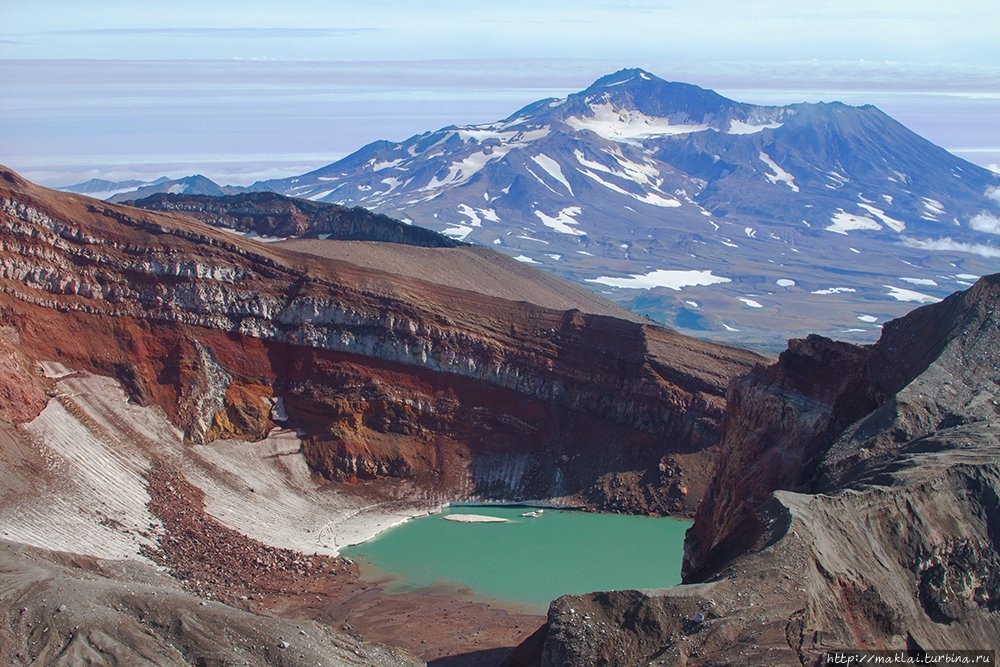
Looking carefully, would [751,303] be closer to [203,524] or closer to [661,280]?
[661,280]

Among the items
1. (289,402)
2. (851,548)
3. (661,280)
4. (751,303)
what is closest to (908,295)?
(751,303)

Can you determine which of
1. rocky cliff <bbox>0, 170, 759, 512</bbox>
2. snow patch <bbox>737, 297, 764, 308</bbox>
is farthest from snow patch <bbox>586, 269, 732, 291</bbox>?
rocky cliff <bbox>0, 170, 759, 512</bbox>

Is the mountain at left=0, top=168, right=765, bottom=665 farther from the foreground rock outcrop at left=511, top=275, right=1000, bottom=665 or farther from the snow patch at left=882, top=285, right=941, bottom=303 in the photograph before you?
the snow patch at left=882, top=285, right=941, bottom=303

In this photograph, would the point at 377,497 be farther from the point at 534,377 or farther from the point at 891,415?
the point at 891,415

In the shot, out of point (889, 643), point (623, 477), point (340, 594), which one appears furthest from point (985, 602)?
point (623, 477)

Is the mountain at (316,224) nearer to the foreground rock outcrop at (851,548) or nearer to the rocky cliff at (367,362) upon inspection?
the rocky cliff at (367,362)
